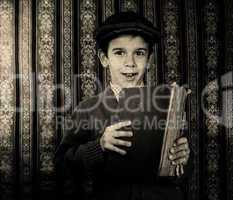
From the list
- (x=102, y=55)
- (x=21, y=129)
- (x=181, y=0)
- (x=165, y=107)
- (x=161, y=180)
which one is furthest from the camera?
(x=181, y=0)

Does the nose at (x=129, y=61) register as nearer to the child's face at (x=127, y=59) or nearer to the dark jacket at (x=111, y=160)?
the child's face at (x=127, y=59)

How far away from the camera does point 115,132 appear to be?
1148 mm

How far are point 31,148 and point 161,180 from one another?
70 centimetres

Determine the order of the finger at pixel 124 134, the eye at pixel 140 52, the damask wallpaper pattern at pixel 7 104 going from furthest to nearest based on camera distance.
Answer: the damask wallpaper pattern at pixel 7 104, the eye at pixel 140 52, the finger at pixel 124 134

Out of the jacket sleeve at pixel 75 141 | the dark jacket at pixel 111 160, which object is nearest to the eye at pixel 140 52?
the dark jacket at pixel 111 160

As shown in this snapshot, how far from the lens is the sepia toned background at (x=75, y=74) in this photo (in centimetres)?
177

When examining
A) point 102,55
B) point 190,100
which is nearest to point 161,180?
point 102,55

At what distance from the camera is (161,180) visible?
1.28 m

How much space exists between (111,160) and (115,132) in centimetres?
9

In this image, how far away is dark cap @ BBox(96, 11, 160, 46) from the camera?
1.33 metres

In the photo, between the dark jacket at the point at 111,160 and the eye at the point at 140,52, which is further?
the eye at the point at 140,52

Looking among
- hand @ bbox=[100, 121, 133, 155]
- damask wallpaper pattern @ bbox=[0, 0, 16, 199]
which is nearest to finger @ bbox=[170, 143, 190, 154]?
hand @ bbox=[100, 121, 133, 155]

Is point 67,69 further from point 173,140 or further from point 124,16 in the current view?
point 173,140

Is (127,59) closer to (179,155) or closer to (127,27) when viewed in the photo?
(127,27)
